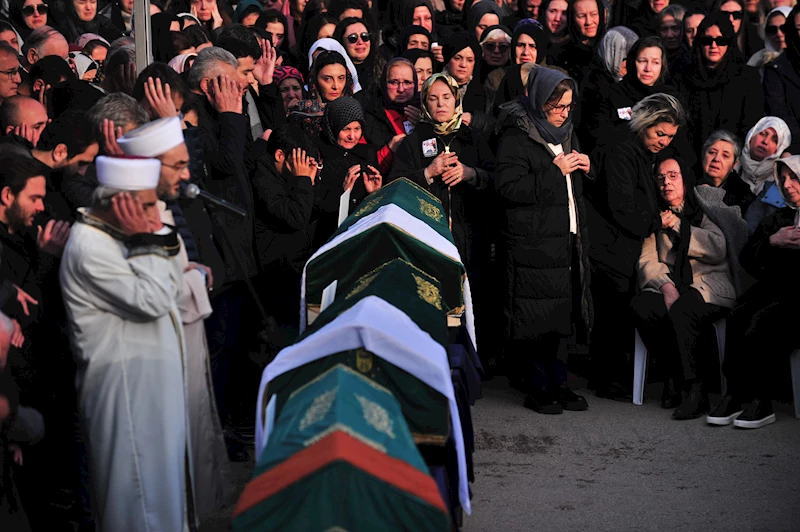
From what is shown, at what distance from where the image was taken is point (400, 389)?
169 inches

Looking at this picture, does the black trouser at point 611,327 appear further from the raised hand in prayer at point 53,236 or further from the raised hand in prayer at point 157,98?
the raised hand in prayer at point 53,236

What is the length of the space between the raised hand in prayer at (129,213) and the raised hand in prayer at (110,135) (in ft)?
2.52

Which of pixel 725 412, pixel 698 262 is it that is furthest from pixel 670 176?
pixel 725 412

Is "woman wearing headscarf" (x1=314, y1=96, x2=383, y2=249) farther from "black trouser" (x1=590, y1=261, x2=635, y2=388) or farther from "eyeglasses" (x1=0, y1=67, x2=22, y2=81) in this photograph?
"eyeglasses" (x1=0, y1=67, x2=22, y2=81)

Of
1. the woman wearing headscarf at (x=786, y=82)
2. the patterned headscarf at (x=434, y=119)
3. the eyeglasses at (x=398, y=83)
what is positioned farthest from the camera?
the woman wearing headscarf at (x=786, y=82)

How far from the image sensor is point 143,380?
4879 mm

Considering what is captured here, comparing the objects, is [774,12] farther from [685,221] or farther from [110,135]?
[110,135]

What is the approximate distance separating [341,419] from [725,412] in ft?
15.5

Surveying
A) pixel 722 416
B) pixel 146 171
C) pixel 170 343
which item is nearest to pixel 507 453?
pixel 722 416

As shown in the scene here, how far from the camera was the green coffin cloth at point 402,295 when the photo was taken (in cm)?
479

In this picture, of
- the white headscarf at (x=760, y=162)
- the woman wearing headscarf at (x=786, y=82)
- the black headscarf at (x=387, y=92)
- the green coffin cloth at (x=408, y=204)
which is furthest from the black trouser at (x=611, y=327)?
the woman wearing headscarf at (x=786, y=82)

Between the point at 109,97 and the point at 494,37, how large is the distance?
489 centimetres

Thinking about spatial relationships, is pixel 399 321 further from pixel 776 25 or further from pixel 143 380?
pixel 776 25

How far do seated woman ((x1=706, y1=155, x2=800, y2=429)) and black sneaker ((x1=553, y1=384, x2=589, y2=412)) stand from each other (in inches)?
32.3
